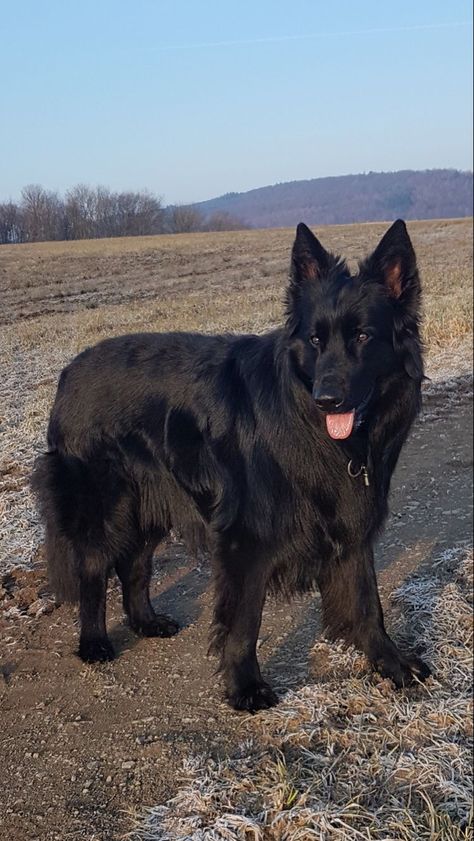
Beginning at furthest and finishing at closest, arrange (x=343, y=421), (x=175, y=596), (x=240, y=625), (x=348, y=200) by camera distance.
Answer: (x=348, y=200), (x=175, y=596), (x=240, y=625), (x=343, y=421)

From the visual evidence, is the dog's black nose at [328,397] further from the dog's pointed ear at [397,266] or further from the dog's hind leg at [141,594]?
the dog's hind leg at [141,594]

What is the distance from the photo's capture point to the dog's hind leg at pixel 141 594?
3814 mm

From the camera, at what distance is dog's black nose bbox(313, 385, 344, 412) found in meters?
2.81

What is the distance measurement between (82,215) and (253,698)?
8.61 feet

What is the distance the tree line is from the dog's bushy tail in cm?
120

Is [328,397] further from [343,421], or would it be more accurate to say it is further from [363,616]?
[363,616]

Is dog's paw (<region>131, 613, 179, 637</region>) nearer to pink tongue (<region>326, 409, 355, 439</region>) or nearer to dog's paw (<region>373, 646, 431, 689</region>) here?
dog's paw (<region>373, 646, 431, 689</region>)

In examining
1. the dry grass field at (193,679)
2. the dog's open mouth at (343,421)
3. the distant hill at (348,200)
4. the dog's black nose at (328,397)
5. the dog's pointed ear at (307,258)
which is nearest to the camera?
the dry grass field at (193,679)

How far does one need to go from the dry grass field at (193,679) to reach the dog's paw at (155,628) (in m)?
0.08

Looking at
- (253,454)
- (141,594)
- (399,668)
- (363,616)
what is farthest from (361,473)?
(141,594)

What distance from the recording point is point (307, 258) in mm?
3221

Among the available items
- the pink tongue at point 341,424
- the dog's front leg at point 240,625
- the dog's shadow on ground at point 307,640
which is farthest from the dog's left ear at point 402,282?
the dog's shadow on ground at point 307,640

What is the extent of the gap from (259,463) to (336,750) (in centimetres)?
125

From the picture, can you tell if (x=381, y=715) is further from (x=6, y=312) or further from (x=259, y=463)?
(x=6, y=312)
